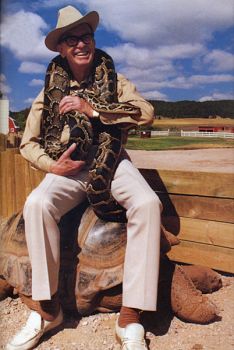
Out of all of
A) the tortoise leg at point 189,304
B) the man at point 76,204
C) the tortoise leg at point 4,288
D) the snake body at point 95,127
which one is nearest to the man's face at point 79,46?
the man at point 76,204

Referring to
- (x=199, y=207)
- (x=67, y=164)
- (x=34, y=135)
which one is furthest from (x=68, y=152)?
(x=199, y=207)

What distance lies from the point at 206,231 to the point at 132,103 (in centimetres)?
142

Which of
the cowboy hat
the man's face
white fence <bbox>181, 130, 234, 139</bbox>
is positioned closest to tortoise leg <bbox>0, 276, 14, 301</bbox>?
the man's face

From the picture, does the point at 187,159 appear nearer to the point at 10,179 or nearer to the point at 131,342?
the point at 10,179

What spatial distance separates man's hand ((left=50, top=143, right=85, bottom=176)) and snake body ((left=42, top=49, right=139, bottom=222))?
0.13 feet

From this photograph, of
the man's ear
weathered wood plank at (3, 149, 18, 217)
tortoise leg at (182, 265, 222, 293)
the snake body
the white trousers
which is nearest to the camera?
the white trousers

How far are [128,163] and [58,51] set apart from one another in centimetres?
109

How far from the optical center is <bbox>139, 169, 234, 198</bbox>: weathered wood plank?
396cm

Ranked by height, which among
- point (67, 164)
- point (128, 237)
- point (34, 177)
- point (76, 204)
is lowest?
point (128, 237)

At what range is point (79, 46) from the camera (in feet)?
11.5

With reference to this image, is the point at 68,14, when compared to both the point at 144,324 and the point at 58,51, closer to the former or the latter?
the point at 58,51

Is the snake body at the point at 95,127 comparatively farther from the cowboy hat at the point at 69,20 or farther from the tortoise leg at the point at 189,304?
the tortoise leg at the point at 189,304

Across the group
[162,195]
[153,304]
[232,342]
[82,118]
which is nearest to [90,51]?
[82,118]

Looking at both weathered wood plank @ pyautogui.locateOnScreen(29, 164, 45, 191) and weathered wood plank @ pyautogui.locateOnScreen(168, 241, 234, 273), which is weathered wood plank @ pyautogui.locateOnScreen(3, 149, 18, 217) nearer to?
weathered wood plank @ pyautogui.locateOnScreen(29, 164, 45, 191)
